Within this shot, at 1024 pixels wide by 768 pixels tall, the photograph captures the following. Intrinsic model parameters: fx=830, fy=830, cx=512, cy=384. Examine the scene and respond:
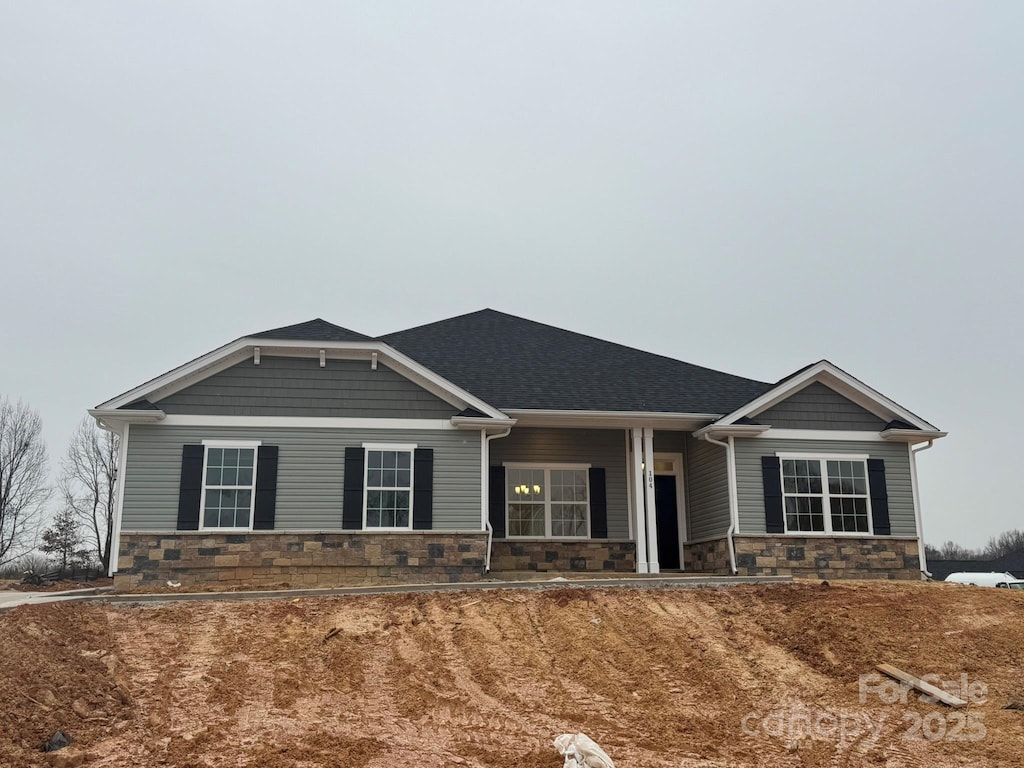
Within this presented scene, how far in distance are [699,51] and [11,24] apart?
660 inches

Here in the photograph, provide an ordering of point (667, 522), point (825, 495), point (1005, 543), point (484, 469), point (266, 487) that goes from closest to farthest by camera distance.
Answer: point (266, 487) < point (484, 469) < point (825, 495) < point (667, 522) < point (1005, 543)

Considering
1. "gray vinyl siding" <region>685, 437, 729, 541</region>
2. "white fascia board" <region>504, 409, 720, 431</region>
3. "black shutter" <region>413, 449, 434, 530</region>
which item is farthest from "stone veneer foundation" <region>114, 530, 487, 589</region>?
"gray vinyl siding" <region>685, 437, 729, 541</region>

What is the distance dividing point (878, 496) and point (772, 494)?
2.14 metres

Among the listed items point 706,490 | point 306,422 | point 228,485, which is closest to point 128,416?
point 228,485

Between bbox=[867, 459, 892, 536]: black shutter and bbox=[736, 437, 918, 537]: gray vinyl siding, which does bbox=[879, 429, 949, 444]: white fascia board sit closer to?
bbox=[736, 437, 918, 537]: gray vinyl siding

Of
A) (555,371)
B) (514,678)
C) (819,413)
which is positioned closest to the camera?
(514,678)

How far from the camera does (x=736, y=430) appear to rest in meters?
15.9

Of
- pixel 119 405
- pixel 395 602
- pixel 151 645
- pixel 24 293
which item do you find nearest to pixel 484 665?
pixel 395 602

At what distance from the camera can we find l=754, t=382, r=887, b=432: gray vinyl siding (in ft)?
53.6

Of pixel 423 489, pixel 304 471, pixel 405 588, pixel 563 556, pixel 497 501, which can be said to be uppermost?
pixel 304 471

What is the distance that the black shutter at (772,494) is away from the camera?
1570 cm

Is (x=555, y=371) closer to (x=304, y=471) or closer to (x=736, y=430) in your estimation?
(x=736, y=430)

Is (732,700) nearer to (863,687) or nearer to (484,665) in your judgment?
(863,687)

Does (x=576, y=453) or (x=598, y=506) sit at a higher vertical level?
(x=576, y=453)
